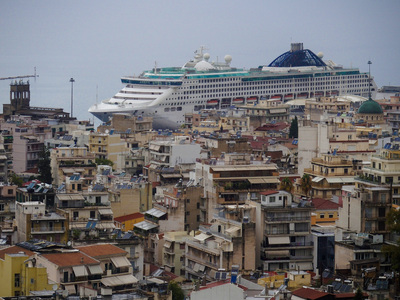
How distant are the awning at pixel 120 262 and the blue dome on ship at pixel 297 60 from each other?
115m

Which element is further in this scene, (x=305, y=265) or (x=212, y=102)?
(x=212, y=102)

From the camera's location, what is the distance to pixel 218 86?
154250 mm

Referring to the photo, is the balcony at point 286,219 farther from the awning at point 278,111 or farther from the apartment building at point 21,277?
the awning at point 278,111

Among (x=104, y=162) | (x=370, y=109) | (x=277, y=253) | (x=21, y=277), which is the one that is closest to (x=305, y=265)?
(x=277, y=253)

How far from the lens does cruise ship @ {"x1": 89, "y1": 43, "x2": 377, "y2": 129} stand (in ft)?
465

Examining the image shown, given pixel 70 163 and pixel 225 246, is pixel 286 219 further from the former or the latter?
pixel 70 163

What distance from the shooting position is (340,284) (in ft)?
166

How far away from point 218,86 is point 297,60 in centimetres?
1580

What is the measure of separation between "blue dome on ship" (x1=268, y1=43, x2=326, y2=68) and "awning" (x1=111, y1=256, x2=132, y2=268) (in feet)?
377

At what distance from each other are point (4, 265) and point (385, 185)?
1763 centimetres

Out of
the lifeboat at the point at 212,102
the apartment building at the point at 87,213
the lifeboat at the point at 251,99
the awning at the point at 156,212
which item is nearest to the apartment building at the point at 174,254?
the apartment building at the point at 87,213

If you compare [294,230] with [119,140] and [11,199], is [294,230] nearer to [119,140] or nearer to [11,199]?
[11,199]

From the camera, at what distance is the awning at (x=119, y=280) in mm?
50094

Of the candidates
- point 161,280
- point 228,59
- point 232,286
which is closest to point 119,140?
point 161,280
